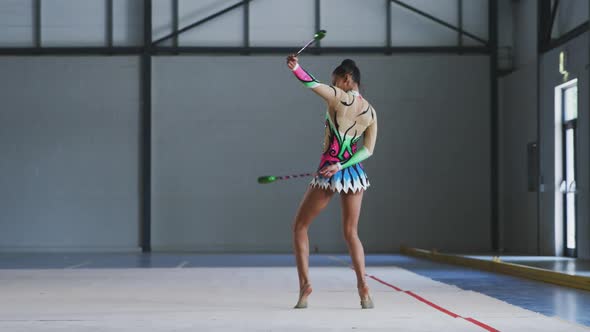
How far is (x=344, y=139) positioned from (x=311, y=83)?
0.50 meters

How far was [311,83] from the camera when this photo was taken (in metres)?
5.77

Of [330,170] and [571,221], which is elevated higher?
[330,170]

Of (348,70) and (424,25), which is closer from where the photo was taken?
(348,70)

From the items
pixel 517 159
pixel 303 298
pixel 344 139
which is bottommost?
pixel 303 298

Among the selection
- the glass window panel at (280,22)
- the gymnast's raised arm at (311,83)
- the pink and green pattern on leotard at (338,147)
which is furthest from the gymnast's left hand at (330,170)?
the glass window panel at (280,22)

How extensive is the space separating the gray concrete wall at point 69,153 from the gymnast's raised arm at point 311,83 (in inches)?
532

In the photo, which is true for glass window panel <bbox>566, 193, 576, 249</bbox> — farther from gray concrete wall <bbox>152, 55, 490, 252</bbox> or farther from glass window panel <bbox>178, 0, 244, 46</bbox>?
glass window panel <bbox>178, 0, 244, 46</bbox>

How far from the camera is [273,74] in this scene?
19.2 m

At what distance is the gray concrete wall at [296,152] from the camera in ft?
62.3

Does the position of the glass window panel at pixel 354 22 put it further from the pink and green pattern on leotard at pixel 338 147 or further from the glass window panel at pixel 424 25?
the pink and green pattern on leotard at pixel 338 147

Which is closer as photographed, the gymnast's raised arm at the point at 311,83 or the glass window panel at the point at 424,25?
the gymnast's raised arm at the point at 311,83

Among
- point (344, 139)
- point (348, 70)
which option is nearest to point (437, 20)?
point (348, 70)

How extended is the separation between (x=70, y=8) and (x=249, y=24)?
3.68 m

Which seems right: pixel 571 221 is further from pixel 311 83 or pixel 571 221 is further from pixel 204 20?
pixel 311 83
